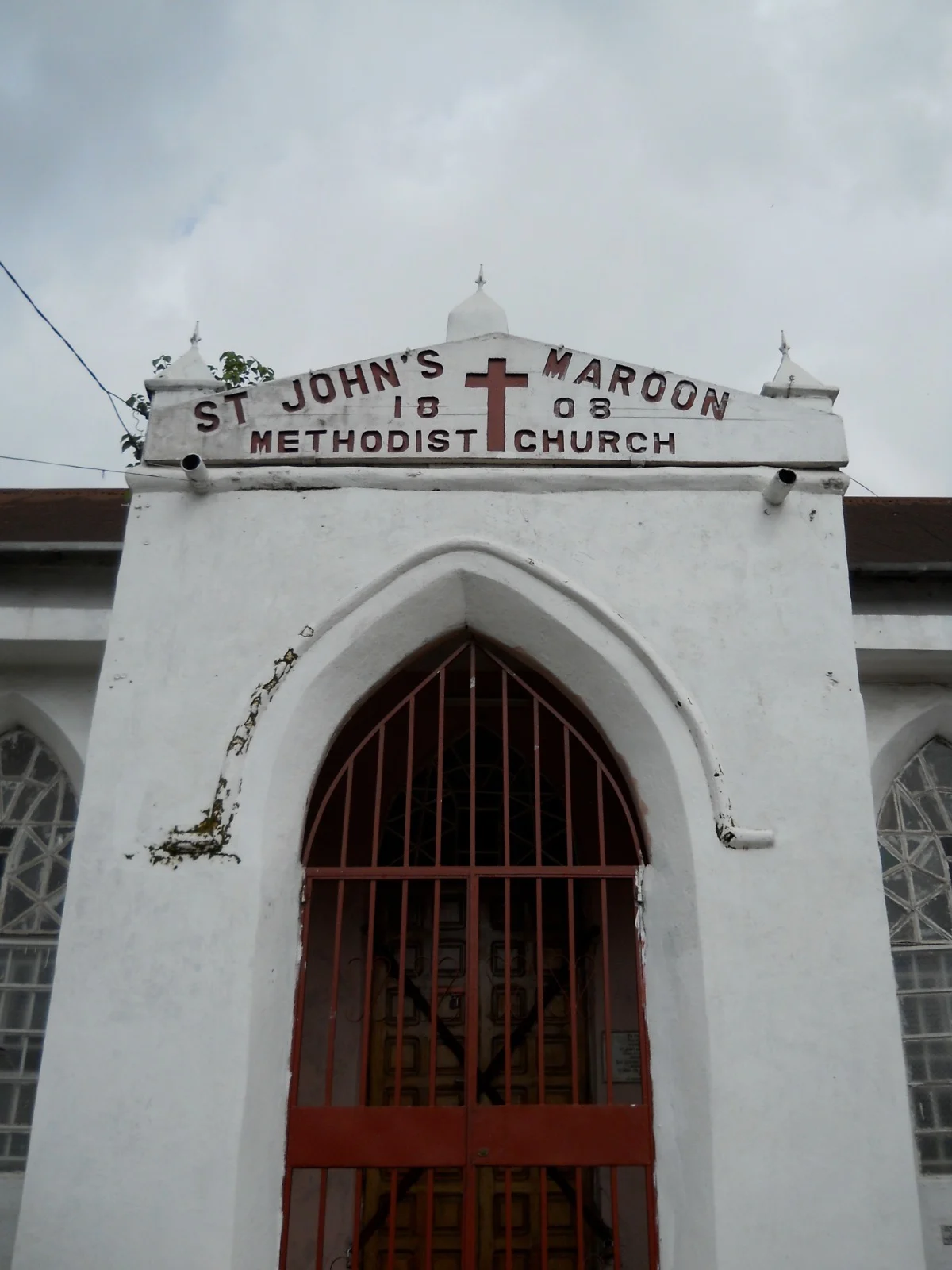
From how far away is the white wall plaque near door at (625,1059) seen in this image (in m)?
5.66

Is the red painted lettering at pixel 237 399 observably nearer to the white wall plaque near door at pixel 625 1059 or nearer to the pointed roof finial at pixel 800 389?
the pointed roof finial at pixel 800 389

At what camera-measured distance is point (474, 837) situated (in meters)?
4.71

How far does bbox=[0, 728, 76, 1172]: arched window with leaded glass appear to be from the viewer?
17.3 ft

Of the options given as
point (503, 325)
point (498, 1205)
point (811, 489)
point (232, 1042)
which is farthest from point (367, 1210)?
point (503, 325)

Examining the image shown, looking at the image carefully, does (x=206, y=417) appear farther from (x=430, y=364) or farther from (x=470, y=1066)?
(x=470, y=1066)

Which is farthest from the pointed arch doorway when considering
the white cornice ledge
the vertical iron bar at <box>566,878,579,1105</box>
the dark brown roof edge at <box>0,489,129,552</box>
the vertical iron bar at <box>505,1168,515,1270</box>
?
the dark brown roof edge at <box>0,489,129,552</box>

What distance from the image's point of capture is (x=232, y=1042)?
12.2ft

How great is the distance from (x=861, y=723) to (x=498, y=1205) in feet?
11.5

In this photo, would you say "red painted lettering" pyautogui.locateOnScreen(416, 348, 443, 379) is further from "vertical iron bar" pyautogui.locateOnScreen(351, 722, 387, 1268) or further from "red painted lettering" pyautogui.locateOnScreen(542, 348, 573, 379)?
"vertical iron bar" pyautogui.locateOnScreen(351, 722, 387, 1268)

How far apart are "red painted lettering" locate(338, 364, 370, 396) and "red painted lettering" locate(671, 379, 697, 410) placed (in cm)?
148

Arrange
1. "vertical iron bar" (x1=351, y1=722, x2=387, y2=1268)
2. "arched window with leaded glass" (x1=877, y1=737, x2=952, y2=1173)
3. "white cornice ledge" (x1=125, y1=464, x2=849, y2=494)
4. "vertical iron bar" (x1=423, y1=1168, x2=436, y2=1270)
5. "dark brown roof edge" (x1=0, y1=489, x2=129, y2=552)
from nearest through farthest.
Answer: "vertical iron bar" (x1=423, y1=1168, x2=436, y2=1270)
"vertical iron bar" (x1=351, y1=722, x2=387, y2=1268)
"white cornice ledge" (x1=125, y1=464, x2=849, y2=494)
"arched window with leaded glass" (x1=877, y1=737, x2=952, y2=1173)
"dark brown roof edge" (x1=0, y1=489, x2=129, y2=552)

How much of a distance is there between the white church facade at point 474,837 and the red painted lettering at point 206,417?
28 millimetres

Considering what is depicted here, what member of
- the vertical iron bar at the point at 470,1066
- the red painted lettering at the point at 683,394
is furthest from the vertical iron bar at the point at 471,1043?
the red painted lettering at the point at 683,394

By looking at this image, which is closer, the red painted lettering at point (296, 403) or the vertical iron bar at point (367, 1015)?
the vertical iron bar at point (367, 1015)
